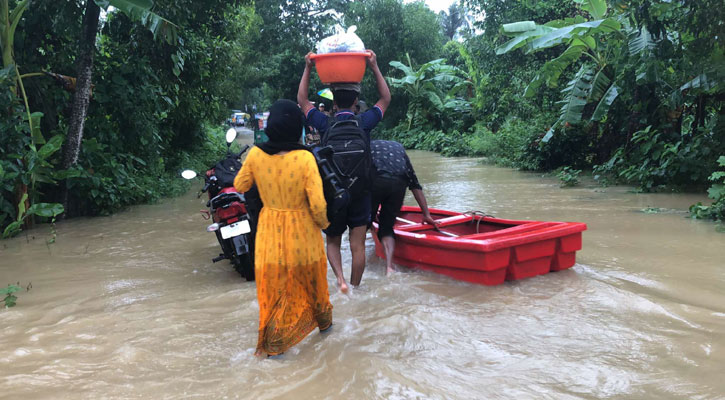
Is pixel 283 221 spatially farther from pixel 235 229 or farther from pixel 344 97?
pixel 235 229

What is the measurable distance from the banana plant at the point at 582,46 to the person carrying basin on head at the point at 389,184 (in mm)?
6009

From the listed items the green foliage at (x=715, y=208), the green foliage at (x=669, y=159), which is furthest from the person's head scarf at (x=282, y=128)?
the green foliage at (x=669, y=159)

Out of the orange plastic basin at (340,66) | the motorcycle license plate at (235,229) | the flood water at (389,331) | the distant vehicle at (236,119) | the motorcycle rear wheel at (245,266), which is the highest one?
the distant vehicle at (236,119)

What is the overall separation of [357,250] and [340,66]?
1.51 m

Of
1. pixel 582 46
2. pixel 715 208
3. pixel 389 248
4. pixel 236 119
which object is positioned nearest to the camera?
pixel 389 248

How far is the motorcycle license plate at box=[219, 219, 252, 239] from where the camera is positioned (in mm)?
4977

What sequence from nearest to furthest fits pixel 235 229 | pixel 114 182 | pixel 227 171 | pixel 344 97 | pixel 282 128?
pixel 282 128 < pixel 344 97 < pixel 235 229 < pixel 227 171 < pixel 114 182

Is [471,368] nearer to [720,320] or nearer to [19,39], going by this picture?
[720,320]

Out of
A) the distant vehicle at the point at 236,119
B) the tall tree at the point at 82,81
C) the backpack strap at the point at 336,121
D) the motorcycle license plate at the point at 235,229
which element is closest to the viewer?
the backpack strap at the point at 336,121

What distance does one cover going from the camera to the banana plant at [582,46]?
979 cm

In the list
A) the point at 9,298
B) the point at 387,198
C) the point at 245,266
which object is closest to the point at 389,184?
the point at 387,198

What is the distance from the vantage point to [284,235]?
11.0 ft

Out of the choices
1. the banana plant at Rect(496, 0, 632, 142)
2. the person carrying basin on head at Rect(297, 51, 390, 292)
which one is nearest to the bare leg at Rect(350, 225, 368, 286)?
the person carrying basin on head at Rect(297, 51, 390, 292)

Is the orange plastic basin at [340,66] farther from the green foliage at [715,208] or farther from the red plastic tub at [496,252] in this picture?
the green foliage at [715,208]
